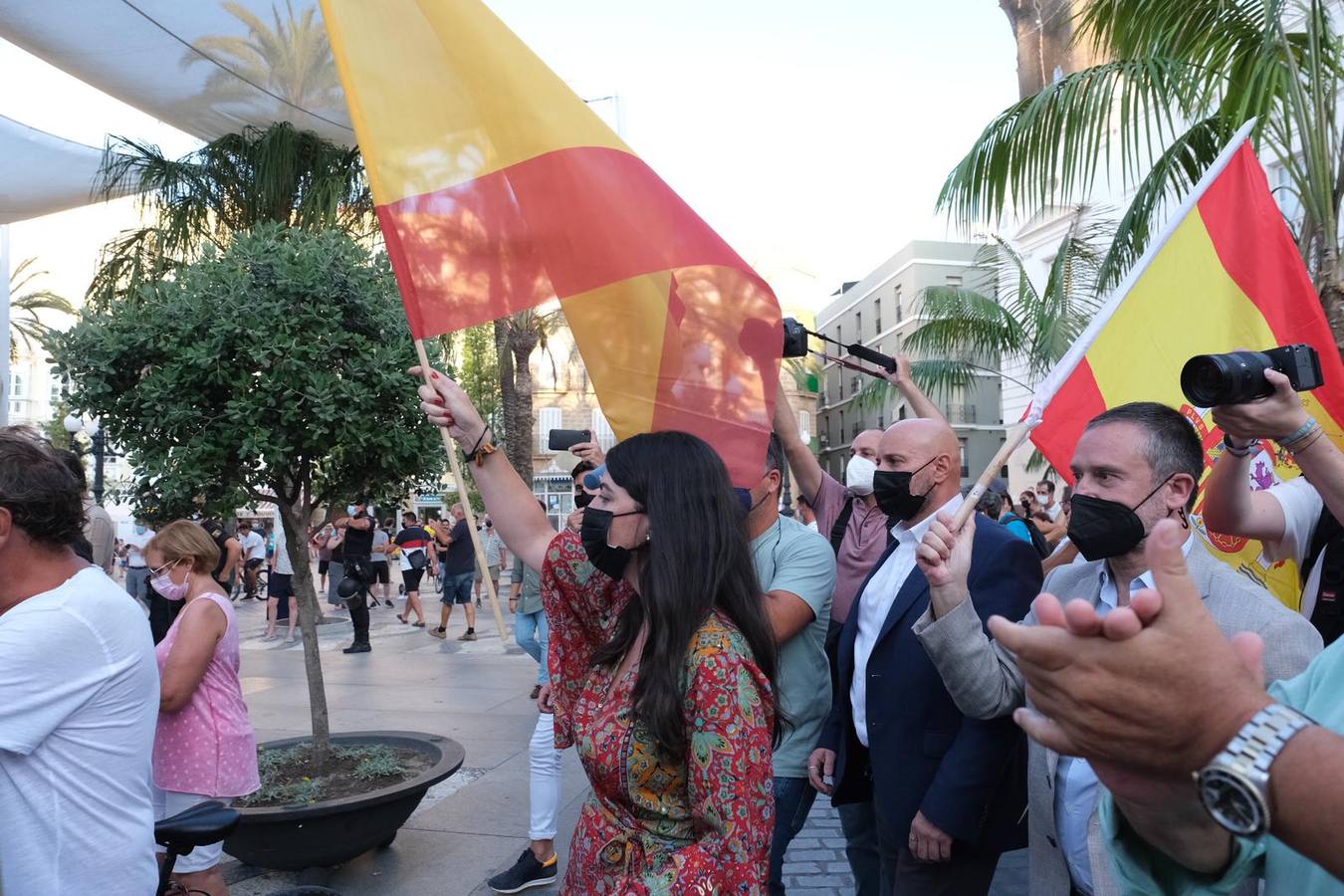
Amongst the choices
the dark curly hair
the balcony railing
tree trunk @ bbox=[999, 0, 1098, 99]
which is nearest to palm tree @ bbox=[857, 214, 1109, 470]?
tree trunk @ bbox=[999, 0, 1098, 99]

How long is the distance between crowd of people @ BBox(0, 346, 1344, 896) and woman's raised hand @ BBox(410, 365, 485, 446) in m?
0.01

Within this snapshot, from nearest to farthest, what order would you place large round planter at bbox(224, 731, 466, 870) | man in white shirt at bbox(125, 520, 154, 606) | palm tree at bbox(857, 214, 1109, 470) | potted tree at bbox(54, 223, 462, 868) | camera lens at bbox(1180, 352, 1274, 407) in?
camera lens at bbox(1180, 352, 1274, 407), large round planter at bbox(224, 731, 466, 870), potted tree at bbox(54, 223, 462, 868), man in white shirt at bbox(125, 520, 154, 606), palm tree at bbox(857, 214, 1109, 470)

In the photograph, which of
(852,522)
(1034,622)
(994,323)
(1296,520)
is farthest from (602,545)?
(994,323)

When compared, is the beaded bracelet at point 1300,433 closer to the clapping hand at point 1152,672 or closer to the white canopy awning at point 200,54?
the clapping hand at point 1152,672

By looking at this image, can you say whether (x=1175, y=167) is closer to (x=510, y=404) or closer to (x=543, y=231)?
(x=543, y=231)

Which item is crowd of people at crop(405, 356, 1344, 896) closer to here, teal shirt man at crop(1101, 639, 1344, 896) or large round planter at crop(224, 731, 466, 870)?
teal shirt man at crop(1101, 639, 1344, 896)

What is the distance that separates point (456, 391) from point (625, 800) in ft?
4.42

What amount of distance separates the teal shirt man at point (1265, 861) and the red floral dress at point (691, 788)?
2.55 ft

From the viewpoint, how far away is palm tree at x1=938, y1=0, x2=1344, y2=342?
4.53 metres

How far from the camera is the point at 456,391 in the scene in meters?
2.87

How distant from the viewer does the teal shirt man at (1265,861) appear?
1.20m

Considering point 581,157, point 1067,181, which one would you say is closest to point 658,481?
point 581,157

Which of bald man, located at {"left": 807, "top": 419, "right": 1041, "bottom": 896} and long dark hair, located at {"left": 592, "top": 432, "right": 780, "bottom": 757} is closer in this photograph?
long dark hair, located at {"left": 592, "top": 432, "right": 780, "bottom": 757}

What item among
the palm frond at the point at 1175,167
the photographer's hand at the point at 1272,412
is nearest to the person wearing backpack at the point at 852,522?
the photographer's hand at the point at 1272,412
